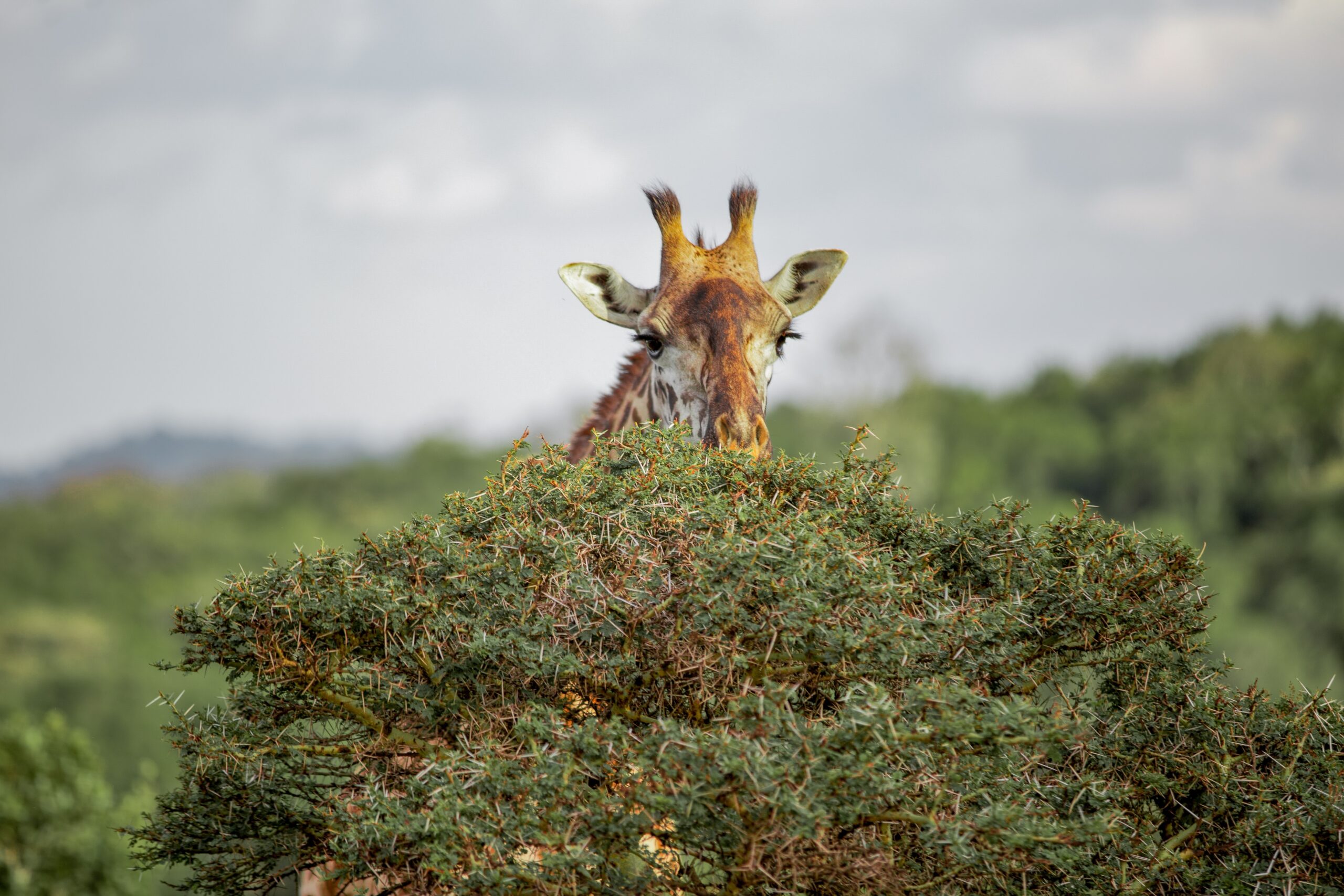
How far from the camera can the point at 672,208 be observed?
8.13 meters

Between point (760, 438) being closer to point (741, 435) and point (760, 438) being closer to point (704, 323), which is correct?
point (741, 435)

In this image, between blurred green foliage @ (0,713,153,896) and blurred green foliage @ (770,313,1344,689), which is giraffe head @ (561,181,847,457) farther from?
blurred green foliage @ (770,313,1344,689)

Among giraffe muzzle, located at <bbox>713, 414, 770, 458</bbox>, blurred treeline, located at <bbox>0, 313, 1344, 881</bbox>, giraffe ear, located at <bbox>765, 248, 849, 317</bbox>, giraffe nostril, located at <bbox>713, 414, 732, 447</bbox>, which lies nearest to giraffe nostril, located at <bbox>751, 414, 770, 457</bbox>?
giraffe muzzle, located at <bbox>713, 414, 770, 458</bbox>

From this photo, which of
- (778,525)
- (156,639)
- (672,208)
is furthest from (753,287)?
(156,639)

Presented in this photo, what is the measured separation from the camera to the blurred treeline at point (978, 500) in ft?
209

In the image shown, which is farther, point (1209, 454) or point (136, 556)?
point (136, 556)

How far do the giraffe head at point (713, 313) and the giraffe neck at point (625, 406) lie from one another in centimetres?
30

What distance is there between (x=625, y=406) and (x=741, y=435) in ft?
7.11

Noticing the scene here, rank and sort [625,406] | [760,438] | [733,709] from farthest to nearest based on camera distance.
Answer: [625,406], [760,438], [733,709]

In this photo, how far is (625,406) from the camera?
28.7ft

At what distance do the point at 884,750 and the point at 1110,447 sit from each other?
300 feet

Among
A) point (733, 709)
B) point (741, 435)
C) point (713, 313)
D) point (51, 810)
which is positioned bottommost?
point (51, 810)

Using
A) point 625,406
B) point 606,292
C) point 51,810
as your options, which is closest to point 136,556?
point 51,810

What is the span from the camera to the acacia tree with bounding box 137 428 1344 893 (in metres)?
4.14
